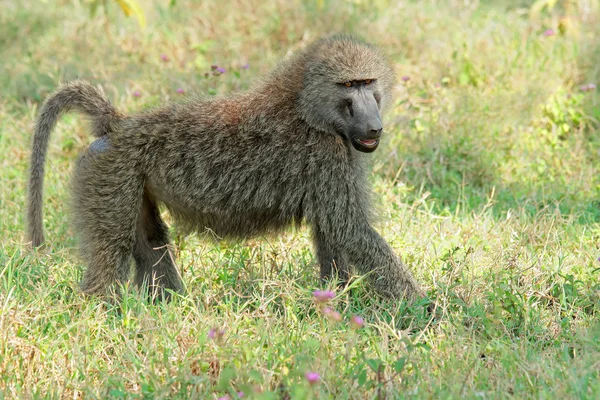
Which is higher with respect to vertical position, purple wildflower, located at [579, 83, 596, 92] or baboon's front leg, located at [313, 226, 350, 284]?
purple wildflower, located at [579, 83, 596, 92]

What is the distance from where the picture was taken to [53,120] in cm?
357

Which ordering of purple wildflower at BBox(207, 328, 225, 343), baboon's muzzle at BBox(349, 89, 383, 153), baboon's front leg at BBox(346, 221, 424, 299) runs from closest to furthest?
1. purple wildflower at BBox(207, 328, 225, 343)
2. baboon's muzzle at BBox(349, 89, 383, 153)
3. baboon's front leg at BBox(346, 221, 424, 299)

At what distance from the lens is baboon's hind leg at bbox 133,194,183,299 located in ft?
11.8

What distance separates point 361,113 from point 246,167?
54 cm

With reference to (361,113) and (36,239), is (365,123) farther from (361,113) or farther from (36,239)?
(36,239)

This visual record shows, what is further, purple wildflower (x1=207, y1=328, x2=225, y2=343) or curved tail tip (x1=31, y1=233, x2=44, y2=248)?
curved tail tip (x1=31, y1=233, x2=44, y2=248)

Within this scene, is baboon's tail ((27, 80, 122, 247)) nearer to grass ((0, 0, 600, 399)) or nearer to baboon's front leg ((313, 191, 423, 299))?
grass ((0, 0, 600, 399))

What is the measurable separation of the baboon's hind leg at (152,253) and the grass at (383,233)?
10 centimetres

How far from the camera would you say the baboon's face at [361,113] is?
3311 mm

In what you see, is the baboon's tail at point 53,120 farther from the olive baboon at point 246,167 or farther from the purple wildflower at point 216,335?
the purple wildflower at point 216,335

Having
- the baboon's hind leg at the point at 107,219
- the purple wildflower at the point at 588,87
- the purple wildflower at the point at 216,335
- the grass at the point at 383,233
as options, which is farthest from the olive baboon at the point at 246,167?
the purple wildflower at the point at 588,87

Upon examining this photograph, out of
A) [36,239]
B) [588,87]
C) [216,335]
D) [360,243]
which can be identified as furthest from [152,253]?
[588,87]

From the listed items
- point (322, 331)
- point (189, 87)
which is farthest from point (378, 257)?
point (189, 87)

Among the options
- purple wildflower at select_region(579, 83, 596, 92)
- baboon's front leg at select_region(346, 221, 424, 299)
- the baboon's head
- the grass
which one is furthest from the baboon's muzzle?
purple wildflower at select_region(579, 83, 596, 92)
